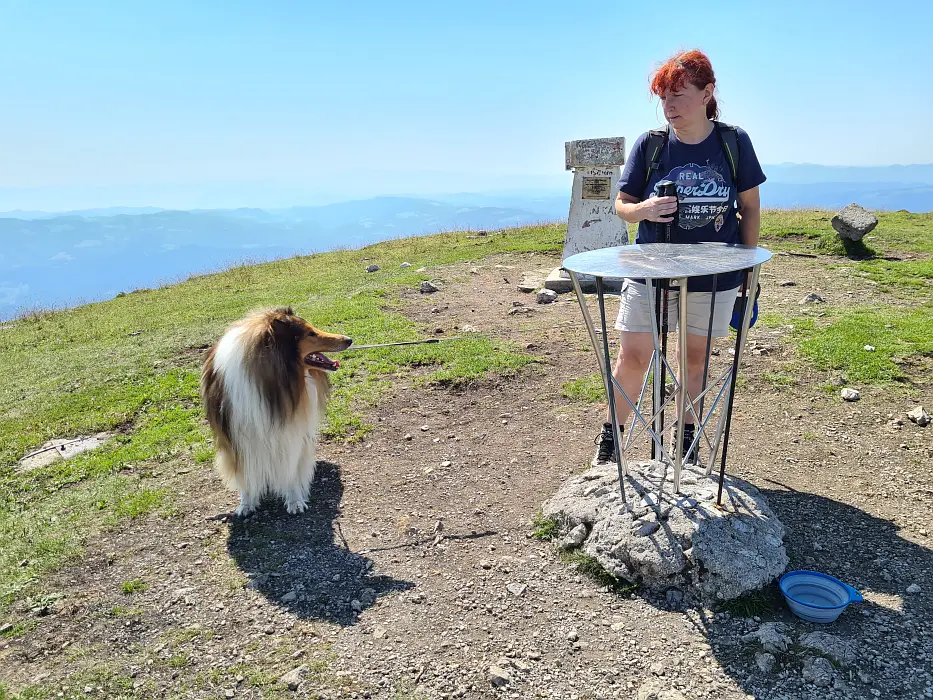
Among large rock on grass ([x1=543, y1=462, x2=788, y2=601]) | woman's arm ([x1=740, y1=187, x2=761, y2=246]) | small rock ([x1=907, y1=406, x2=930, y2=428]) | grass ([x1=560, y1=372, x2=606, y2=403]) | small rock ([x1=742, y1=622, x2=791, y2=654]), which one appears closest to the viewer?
small rock ([x1=742, y1=622, x2=791, y2=654])

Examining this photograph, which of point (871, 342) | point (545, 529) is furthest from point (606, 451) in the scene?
point (871, 342)

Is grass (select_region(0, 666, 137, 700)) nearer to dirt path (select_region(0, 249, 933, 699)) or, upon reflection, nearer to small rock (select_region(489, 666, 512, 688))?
dirt path (select_region(0, 249, 933, 699))

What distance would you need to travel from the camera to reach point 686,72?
121 inches

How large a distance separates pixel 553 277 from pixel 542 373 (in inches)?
165

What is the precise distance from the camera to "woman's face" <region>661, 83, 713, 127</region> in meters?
3.11

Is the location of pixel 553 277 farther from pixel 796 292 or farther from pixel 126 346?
pixel 126 346

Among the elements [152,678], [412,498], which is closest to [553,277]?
[412,498]

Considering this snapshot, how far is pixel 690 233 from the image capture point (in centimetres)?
333

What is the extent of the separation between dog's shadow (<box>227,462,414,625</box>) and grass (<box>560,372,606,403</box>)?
2.47m

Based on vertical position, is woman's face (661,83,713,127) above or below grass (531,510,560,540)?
above

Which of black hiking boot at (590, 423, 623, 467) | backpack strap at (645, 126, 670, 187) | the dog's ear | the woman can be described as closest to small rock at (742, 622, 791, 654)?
the woman

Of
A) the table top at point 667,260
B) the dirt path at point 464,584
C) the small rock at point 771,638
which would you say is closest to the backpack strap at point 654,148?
the table top at point 667,260

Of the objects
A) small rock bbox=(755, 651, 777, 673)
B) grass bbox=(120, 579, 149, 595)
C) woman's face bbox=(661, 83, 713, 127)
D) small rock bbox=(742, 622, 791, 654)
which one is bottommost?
grass bbox=(120, 579, 149, 595)

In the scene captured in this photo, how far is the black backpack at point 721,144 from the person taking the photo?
3.22 m
